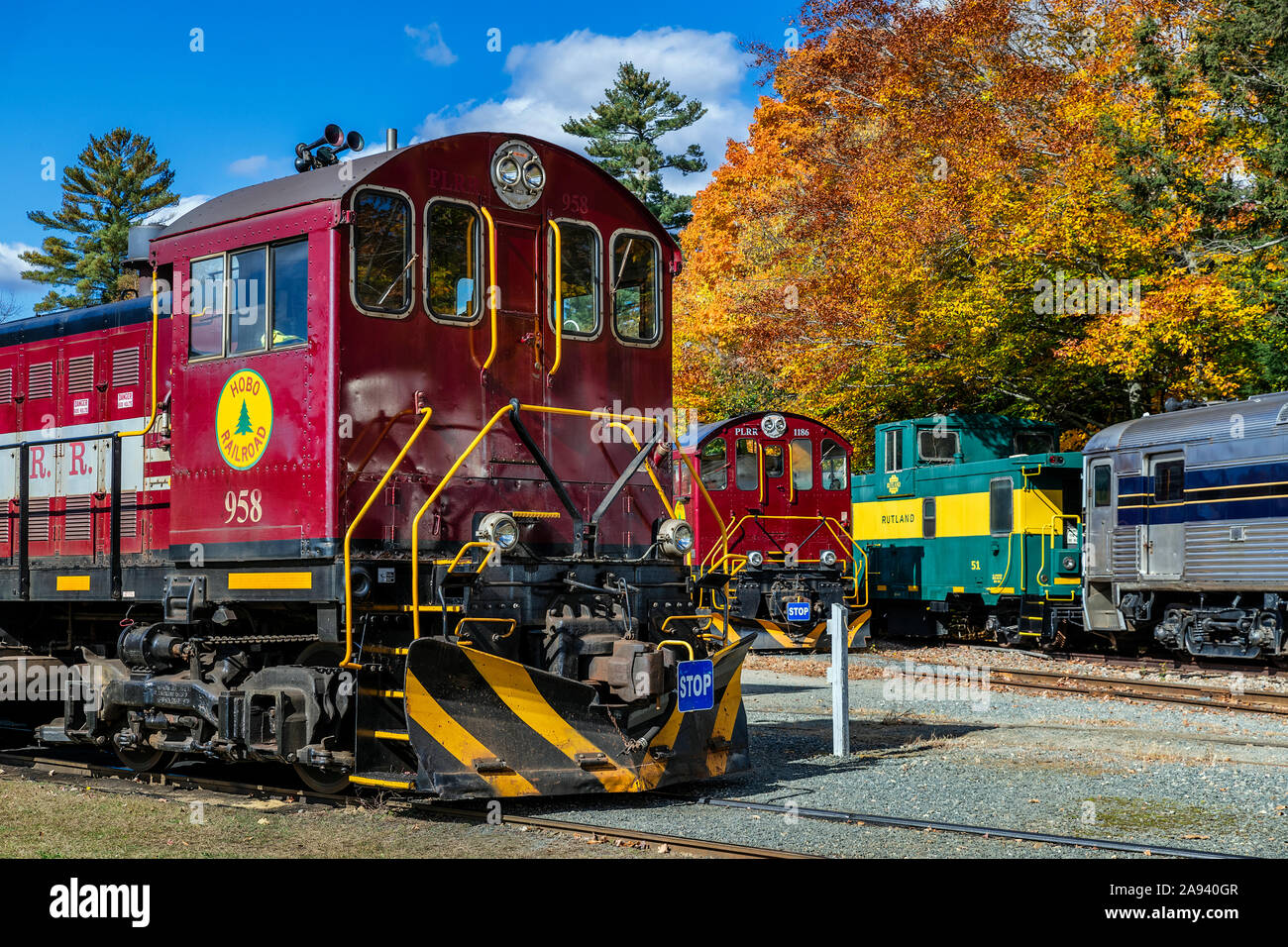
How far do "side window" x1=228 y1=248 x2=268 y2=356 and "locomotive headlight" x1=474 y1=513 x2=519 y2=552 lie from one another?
1945mm

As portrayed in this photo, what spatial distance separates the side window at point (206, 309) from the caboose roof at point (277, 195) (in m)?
0.32

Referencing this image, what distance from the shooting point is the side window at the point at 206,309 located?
8.96 metres

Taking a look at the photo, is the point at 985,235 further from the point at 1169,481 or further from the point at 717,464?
the point at 717,464

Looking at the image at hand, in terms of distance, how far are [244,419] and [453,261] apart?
1.78 m

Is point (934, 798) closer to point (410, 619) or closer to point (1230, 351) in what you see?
point (410, 619)

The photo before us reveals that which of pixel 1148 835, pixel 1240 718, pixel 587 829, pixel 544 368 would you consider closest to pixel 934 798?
pixel 1148 835

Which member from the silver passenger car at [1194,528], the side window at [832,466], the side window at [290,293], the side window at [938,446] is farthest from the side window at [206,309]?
the side window at [938,446]

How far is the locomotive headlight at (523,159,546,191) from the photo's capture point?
363 inches

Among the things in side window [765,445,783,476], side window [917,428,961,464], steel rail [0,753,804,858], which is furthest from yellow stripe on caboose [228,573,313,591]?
side window [917,428,961,464]

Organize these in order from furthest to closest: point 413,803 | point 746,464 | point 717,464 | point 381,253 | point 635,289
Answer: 1. point 746,464
2. point 717,464
3. point 635,289
4. point 413,803
5. point 381,253

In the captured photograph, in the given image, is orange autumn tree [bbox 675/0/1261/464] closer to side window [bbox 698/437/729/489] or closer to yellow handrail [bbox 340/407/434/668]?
side window [bbox 698/437/729/489]

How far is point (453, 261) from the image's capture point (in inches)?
349

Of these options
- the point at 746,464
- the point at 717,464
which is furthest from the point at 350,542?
the point at 746,464
